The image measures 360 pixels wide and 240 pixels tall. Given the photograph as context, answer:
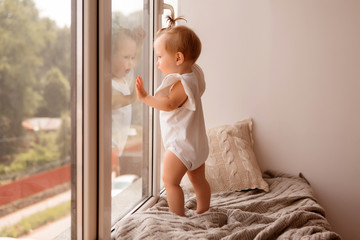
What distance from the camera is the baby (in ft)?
4.58

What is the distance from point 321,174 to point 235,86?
28.6 inches

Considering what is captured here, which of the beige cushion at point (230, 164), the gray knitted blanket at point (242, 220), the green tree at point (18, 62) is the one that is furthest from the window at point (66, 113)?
the beige cushion at point (230, 164)

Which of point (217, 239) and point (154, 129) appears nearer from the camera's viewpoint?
point (217, 239)

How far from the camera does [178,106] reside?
56.1 inches

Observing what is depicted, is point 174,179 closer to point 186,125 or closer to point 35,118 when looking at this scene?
point 186,125

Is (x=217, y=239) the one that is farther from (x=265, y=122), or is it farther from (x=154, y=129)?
(x=265, y=122)

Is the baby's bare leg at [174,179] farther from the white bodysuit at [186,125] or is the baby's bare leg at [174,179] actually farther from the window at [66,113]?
the window at [66,113]

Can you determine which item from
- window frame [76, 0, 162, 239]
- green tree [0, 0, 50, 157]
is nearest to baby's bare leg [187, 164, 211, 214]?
window frame [76, 0, 162, 239]

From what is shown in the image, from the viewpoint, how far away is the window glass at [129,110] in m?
1.34

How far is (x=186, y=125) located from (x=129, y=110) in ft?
0.83

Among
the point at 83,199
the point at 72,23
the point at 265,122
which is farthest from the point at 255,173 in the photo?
the point at 72,23

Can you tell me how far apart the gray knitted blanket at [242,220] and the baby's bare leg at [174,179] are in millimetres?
42

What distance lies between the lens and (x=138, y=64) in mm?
1602

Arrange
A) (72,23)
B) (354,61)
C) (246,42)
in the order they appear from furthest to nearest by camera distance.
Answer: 1. (246,42)
2. (354,61)
3. (72,23)
